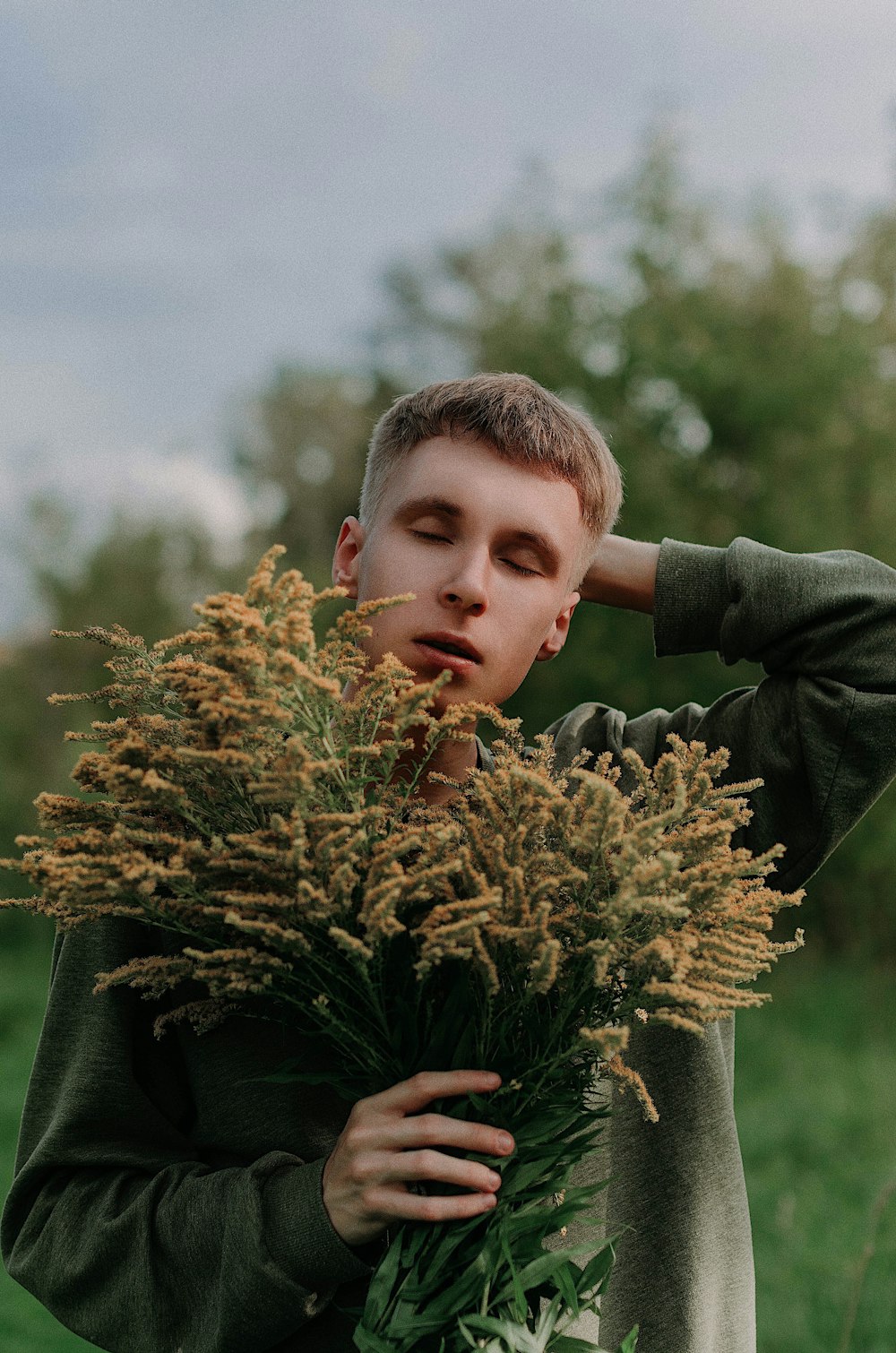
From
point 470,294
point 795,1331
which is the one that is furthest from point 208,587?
point 795,1331

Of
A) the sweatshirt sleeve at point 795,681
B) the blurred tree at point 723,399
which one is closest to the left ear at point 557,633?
the sweatshirt sleeve at point 795,681

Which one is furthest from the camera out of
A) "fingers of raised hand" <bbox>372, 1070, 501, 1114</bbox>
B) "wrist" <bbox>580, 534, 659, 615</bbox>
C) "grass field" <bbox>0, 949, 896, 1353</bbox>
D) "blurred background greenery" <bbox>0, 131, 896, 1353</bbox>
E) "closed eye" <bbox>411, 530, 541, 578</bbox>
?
"blurred background greenery" <bbox>0, 131, 896, 1353</bbox>

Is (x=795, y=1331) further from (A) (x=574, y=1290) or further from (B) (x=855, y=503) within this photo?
(B) (x=855, y=503)

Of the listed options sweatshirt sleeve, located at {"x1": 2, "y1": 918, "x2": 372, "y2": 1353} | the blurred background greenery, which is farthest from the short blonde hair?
the blurred background greenery

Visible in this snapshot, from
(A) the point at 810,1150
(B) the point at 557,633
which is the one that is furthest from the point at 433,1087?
(A) the point at 810,1150

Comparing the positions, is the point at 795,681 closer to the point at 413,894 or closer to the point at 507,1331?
the point at 413,894

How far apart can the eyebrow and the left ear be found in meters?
0.19

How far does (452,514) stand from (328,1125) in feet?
3.37

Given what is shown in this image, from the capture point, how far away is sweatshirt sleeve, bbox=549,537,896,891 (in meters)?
2.19

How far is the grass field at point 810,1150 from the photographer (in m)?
5.34

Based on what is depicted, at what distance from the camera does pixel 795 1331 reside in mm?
5250

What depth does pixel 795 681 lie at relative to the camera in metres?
2.29

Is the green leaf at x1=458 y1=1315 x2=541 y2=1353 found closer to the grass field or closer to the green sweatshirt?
the green sweatshirt

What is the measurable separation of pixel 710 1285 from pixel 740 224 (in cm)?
1294
